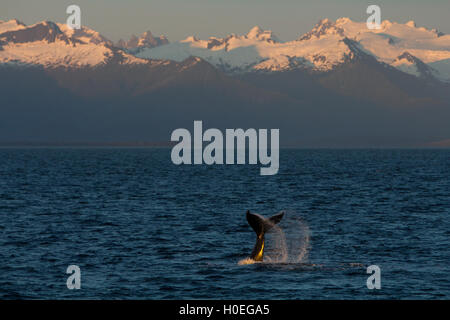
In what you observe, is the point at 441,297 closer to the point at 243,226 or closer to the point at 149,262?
the point at 149,262

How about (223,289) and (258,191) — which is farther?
(258,191)

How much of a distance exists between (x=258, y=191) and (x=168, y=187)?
1414 cm

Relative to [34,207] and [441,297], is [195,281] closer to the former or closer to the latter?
[441,297]

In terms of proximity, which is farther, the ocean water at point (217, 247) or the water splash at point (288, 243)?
the water splash at point (288, 243)

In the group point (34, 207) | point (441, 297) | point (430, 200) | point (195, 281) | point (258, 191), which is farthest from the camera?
point (258, 191)

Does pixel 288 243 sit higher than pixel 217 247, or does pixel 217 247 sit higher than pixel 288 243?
pixel 217 247

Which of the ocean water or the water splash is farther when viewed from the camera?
the water splash

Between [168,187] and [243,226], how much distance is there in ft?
176

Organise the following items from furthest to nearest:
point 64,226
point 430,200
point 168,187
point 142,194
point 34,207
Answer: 1. point 168,187
2. point 142,194
3. point 430,200
4. point 34,207
5. point 64,226

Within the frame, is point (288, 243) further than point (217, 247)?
Yes
